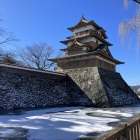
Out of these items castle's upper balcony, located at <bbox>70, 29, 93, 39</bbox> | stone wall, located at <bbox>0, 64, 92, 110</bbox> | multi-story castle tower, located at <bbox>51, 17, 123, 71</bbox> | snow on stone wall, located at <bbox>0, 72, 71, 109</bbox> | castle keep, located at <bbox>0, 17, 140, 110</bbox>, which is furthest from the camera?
castle's upper balcony, located at <bbox>70, 29, 93, 39</bbox>

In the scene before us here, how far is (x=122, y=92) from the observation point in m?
17.6

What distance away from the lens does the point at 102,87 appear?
15.5 meters

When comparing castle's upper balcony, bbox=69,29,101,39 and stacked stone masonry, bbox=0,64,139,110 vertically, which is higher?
castle's upper balcony, bbox=69,29,101,39

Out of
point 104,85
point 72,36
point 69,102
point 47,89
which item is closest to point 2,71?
point 47,89

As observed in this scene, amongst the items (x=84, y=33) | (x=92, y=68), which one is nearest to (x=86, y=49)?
(x=92, y=68)

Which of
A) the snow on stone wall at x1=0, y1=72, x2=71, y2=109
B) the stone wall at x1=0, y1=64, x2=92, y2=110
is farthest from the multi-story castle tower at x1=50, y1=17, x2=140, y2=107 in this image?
the snow on stone wall at x1=0, y1=72, x2=71, y2=109

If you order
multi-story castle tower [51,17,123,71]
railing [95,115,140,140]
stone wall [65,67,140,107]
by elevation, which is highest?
multi-story castle tower [51,17,123,71]

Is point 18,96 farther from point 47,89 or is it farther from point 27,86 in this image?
point 47,89

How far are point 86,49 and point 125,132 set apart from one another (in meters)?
16.4

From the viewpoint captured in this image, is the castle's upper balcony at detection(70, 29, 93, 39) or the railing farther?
the castle's upper balcony at detection(70, 29, 93, 39)

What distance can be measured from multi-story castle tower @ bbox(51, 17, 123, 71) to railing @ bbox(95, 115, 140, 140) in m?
14.4

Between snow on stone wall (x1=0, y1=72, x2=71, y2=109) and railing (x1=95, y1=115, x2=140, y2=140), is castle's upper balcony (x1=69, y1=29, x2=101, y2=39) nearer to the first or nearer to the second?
snow on stone wall (x1=0, y1=72, x2=71, y2=109)

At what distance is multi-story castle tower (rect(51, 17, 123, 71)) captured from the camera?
57.9ft

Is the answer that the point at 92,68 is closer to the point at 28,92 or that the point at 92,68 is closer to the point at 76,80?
the point at 76,80
